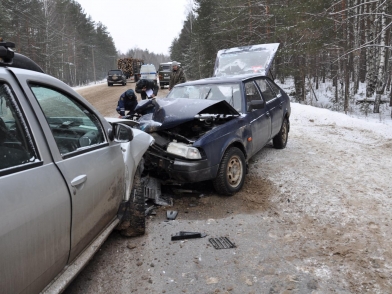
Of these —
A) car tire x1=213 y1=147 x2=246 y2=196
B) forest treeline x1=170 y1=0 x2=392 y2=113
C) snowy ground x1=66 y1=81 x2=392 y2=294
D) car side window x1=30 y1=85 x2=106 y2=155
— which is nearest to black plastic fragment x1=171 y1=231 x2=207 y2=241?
snowy ground x1=66 y1=81 x2=392 y2=294

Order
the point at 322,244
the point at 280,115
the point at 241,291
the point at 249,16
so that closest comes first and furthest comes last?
the point at 241,291
the point at 322,244
the point at 280,115
the point at 249,16

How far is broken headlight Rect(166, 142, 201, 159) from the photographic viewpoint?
3.99 metres

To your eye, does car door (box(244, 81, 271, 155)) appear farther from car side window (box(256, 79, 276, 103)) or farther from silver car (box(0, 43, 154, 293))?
silver car (box(0, 43, 154, 293))

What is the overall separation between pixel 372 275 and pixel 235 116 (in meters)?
2.80

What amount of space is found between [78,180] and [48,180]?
290mm

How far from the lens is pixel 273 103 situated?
6.05 m

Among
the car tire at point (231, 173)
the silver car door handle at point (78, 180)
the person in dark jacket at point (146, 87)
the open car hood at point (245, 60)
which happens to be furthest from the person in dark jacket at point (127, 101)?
the silver car door handle at point (78, 180)

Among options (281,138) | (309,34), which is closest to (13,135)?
(281,138)

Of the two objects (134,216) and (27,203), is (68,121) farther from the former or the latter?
(134,216)

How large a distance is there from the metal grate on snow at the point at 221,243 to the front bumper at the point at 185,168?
0.90 m

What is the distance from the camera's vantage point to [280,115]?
20.7 feet

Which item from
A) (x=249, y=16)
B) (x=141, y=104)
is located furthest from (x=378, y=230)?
(x=249, y=16)

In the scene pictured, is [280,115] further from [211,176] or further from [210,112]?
[211,176]

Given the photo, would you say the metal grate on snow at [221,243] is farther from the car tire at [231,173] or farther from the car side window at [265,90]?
the car side window at [265,90]
